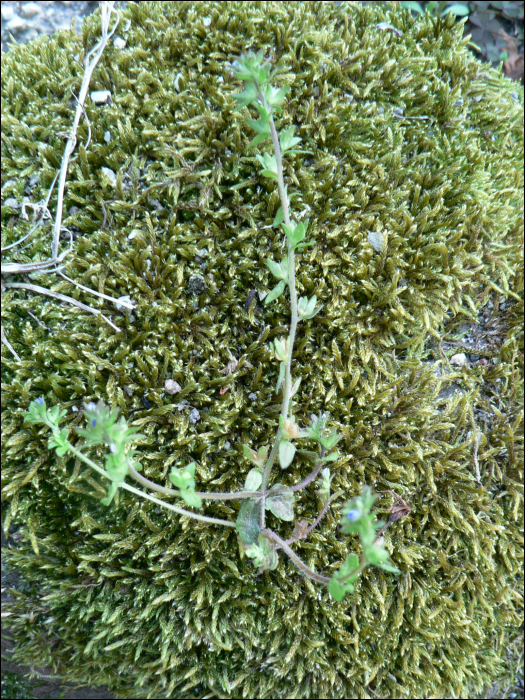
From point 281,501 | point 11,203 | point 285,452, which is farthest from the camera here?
point 11,203

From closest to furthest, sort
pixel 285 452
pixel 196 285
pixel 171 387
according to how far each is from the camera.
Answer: pixel 285 452 → pixel 171 387 → pixel 196 285

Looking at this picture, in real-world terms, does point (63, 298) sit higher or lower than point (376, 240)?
lower

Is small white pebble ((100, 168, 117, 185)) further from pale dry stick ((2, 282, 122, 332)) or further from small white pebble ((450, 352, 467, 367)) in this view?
small white pebble ((450, 352, 467, 367))

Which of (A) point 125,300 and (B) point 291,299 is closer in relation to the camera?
(B) point 291,299

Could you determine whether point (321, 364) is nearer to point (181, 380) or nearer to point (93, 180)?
point (181, 380)

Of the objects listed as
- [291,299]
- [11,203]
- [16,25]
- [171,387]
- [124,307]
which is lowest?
[171,387]

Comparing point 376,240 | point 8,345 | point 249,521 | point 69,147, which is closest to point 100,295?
point 8,345

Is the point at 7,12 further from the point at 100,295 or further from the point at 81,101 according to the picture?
the point at 100,295

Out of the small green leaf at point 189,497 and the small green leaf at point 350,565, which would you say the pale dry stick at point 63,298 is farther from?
the small green leaf at point 350,565
